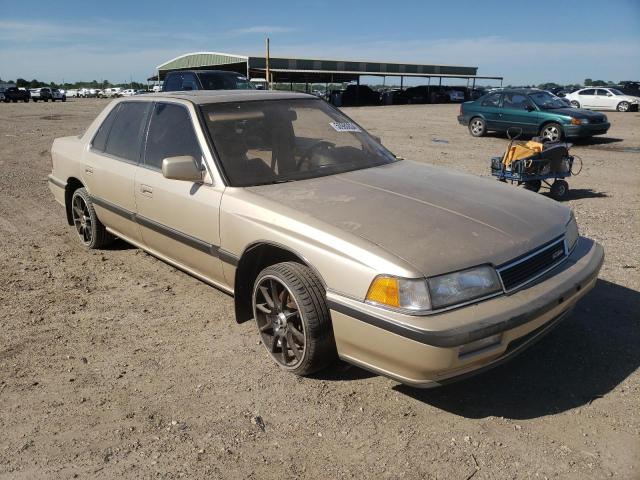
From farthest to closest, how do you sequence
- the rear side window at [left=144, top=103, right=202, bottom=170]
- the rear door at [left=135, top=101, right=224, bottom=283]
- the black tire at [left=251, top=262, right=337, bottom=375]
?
the rear side window at [left=144, top=103, right=202, bottom=170] → the rear door at [left=135, top=101, right=224, bottom=283] → the black tire at [left=251, top=262, right=337, bottom=375]

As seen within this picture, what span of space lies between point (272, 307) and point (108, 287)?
6.42 ft

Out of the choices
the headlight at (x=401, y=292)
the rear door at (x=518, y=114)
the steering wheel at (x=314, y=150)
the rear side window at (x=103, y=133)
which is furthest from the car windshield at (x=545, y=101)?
the headlight at (x=401, y=292)

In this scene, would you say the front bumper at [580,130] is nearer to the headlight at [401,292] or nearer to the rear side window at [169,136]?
the rear side window at [169,136]

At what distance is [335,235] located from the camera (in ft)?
8.64

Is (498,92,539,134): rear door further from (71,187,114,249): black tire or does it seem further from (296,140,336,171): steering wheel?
(71,187,114,249): black tire

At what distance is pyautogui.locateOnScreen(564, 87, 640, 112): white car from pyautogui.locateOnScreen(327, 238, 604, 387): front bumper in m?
27.8

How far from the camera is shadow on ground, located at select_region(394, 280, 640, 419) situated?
2.76m

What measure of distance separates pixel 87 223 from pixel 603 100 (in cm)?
2877

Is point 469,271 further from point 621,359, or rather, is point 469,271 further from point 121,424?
point 121,424

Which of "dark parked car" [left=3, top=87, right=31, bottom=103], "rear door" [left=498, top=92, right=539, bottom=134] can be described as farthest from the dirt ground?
"dark parked car" [left=3, top=87, right=31, bottom=103]

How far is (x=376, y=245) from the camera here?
2514 millimetres

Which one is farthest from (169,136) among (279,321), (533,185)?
(533,185)

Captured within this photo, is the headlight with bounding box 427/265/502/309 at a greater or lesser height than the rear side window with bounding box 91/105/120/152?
lesser

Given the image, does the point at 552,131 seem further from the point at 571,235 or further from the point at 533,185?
the point at 571,235
